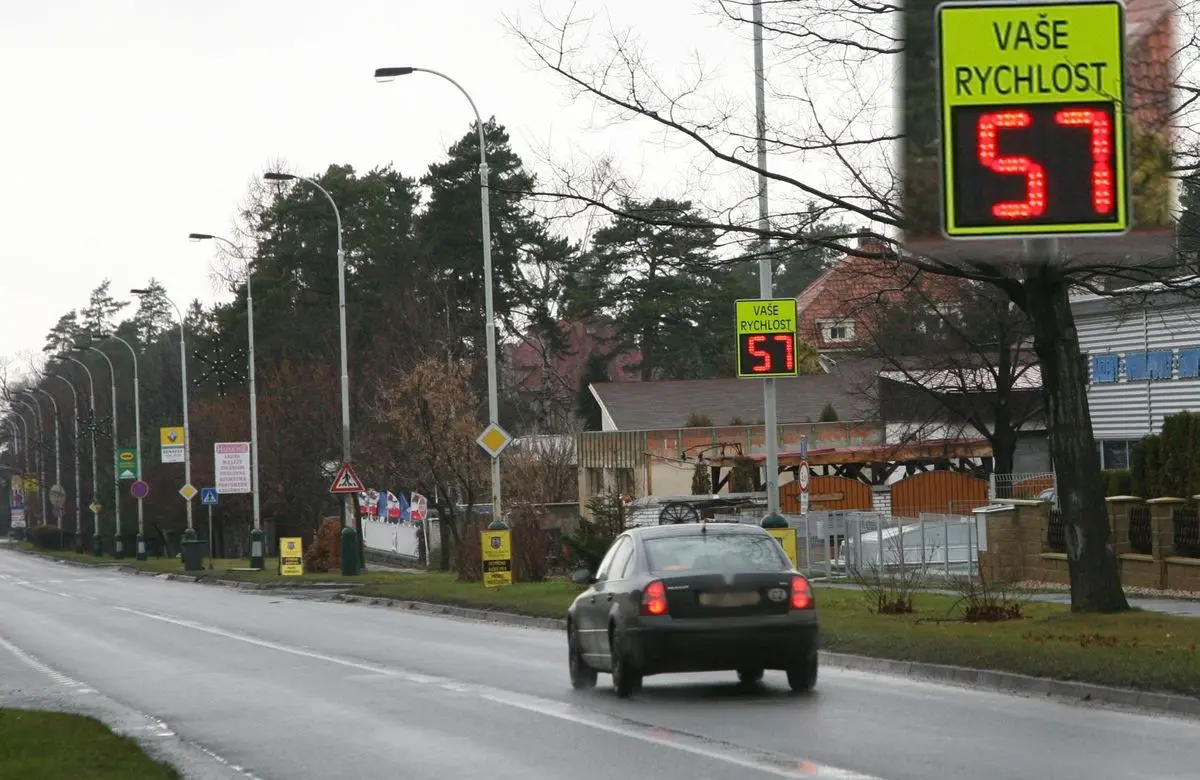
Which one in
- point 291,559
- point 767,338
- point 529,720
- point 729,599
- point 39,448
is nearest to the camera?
point 529,720

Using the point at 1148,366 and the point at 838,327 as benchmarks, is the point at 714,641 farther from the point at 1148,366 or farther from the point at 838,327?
the point at 1148,366

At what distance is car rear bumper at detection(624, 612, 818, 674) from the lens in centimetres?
1565

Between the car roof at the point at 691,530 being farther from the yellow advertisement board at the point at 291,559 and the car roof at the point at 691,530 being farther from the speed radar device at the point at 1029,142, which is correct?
the yellow advertisement board at the point at 291,559

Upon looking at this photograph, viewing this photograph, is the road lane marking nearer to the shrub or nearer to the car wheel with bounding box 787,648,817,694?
the car wheel with bounding box 787,648,817,694

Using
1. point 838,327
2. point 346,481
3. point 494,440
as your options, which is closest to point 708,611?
point 494,440

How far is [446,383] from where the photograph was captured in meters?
56.0

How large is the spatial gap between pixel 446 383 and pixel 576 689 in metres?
39.0

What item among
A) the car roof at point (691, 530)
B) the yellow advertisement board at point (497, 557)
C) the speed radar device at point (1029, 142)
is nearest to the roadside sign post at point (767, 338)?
the car roof at point (691, 530)

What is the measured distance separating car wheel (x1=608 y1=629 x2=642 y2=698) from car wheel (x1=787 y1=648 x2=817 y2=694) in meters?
1.30

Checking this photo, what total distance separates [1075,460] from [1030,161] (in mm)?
9841

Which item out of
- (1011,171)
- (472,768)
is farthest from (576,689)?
(1011,171)

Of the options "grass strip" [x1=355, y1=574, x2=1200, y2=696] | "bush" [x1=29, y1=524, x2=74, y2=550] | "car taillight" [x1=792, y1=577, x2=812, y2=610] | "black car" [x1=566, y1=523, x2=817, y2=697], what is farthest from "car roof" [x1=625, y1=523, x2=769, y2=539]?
"bush" [x1=29, y1=524, x2=74, y2=550]

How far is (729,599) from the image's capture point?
51.8 feet

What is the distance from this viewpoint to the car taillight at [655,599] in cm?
1576
